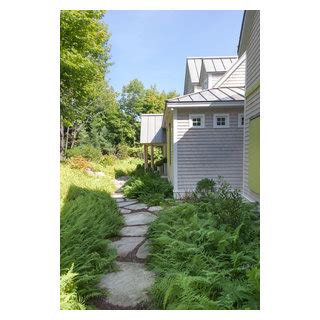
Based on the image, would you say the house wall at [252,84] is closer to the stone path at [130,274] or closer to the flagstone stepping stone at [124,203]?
the stone path at [130,274]

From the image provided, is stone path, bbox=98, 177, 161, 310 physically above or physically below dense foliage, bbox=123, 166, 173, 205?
below

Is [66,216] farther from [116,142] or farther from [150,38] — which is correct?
[116,142]

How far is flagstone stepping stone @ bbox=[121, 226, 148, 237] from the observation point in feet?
18.1

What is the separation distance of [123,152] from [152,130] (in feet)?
33.1

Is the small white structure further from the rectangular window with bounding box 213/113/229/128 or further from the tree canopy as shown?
the tree canopy

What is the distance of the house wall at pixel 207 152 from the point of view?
926cm

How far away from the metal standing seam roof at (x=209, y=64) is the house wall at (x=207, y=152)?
13.4ft

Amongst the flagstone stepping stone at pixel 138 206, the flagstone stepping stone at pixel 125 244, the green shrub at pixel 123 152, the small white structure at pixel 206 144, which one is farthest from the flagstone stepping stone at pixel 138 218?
the green shrub at pixel 123 152

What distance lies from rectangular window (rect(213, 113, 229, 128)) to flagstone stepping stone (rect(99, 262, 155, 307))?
248 inches

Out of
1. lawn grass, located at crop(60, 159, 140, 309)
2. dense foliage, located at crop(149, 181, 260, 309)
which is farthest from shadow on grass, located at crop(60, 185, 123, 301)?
dense foliage, located at crop(149, 181, 260, 309)

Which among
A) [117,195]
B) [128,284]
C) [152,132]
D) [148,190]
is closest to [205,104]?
[148,190]
